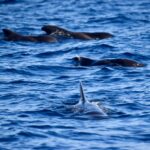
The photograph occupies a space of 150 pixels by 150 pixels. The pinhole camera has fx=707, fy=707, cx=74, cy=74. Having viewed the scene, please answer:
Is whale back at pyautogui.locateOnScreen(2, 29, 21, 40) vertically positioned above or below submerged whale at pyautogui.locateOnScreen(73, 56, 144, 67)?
above

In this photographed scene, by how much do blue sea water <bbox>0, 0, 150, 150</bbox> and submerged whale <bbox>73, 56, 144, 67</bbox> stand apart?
264mm

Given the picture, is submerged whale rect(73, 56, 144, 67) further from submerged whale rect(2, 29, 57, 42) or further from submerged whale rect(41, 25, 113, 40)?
submerged whale rect(41, 25, 113, 40)

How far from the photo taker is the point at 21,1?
34.4 metres

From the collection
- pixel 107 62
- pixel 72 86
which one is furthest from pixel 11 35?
pixel 72 86

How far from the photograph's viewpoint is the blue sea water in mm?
12328

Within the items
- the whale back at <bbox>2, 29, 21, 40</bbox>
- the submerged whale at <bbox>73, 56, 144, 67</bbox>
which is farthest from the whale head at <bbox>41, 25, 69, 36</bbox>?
the submerged whale at <bbox>73, 56, 144, 67</bbox>

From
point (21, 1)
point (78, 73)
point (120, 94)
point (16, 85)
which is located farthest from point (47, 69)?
point (21, 1)

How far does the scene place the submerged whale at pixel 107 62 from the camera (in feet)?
62.2

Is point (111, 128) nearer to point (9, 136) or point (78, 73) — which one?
point (9, 136)

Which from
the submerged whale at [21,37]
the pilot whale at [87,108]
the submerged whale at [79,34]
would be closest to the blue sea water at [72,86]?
the pilot whale at [87,108]

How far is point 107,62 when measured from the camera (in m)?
19.2

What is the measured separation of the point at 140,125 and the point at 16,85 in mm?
4418

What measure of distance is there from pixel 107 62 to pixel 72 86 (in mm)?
2927

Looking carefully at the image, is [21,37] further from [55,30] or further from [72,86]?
[72,86]
